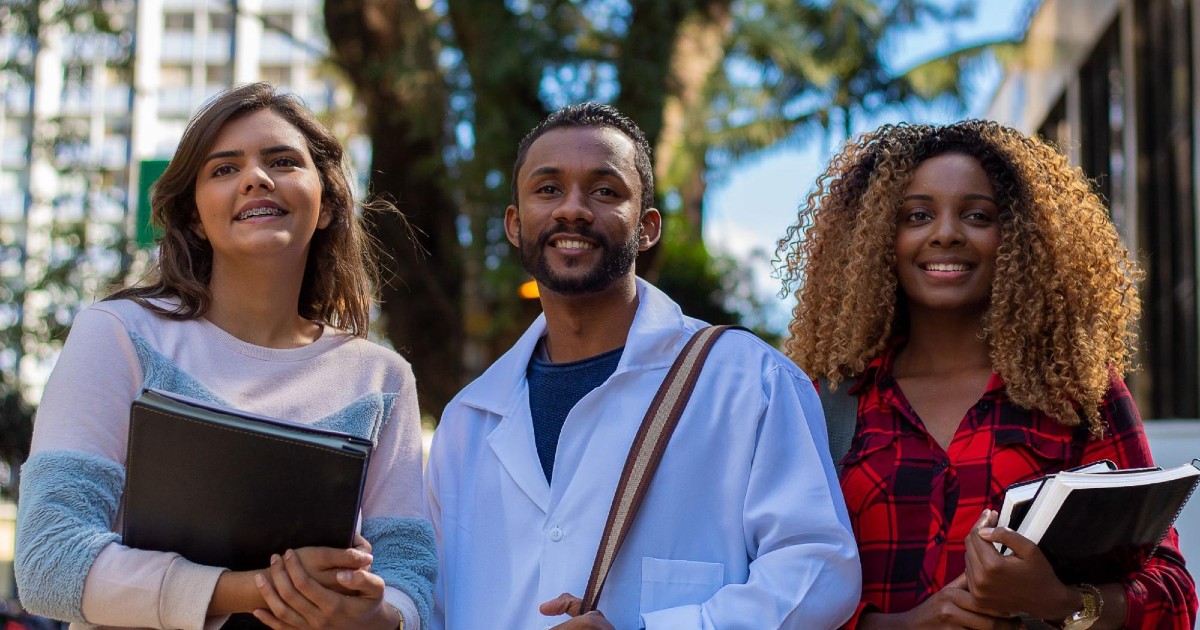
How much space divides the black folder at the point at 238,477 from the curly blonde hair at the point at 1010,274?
5.53ft

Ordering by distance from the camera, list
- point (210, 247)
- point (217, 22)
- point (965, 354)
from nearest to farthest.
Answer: point (210, 247) < point (965, 354) < point (217, 22)

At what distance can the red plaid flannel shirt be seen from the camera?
360cm

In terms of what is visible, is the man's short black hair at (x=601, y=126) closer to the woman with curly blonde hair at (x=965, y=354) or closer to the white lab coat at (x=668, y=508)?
the white lab coat at (x=668, y=508)

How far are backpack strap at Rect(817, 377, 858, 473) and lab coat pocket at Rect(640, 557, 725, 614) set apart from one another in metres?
0.56

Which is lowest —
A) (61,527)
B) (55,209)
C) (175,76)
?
(61,527)

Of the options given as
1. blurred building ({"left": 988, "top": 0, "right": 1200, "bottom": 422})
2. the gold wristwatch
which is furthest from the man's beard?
blurred building ({"left": 988, "top": 0, "right": 1200, "bottom": 422})

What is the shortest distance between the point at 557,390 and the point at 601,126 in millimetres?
773

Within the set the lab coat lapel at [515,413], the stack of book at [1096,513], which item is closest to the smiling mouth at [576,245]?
the lab coat lapel at [515,413]

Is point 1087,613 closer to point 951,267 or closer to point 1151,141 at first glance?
point 951,267

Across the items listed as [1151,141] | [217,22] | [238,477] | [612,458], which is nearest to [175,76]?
[217,22]

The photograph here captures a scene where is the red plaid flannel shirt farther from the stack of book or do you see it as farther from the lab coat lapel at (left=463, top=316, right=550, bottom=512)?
the lab coat lapel at (left=463, top=316, right=550, bottom=512)

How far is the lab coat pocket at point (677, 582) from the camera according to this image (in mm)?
3463

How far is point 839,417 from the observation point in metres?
4.00

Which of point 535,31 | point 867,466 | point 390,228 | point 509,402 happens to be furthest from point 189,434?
point 390,228
